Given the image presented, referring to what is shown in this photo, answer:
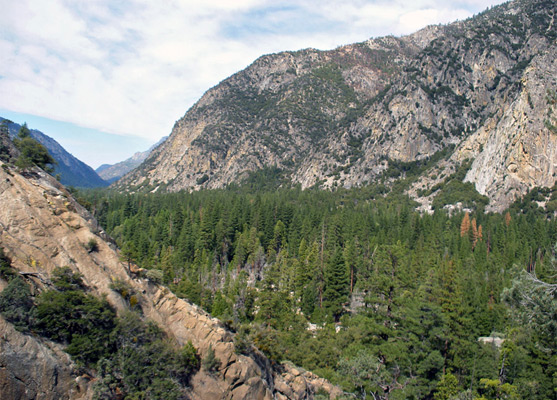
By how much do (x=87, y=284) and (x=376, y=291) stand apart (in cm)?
3730

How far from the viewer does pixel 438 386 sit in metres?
29.7

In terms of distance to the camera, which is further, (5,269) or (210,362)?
(210,362)

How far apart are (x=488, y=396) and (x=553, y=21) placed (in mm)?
240043

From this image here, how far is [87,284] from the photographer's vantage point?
78.0 ft

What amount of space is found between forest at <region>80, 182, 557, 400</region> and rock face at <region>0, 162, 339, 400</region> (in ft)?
5.60

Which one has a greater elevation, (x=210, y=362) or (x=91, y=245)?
(x=91, y=245)

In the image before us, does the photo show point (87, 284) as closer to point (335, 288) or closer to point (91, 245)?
point (91, 245)

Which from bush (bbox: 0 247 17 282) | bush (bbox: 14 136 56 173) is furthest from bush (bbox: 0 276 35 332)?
bush (bbox: 14 136 56 173)

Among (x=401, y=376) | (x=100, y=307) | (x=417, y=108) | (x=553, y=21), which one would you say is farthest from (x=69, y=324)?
(x=553, y=21)

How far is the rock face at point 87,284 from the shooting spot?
61.7 ft

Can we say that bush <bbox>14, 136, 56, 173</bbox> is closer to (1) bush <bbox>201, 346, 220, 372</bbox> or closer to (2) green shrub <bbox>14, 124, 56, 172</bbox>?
(2) green shrub <bbox>14, 124, 56, 172</bbox>

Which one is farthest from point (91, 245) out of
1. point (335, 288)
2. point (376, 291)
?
point (335, 288)

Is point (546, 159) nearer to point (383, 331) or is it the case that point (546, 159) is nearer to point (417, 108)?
point (417, 108)

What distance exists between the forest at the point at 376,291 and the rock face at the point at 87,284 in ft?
5.60
